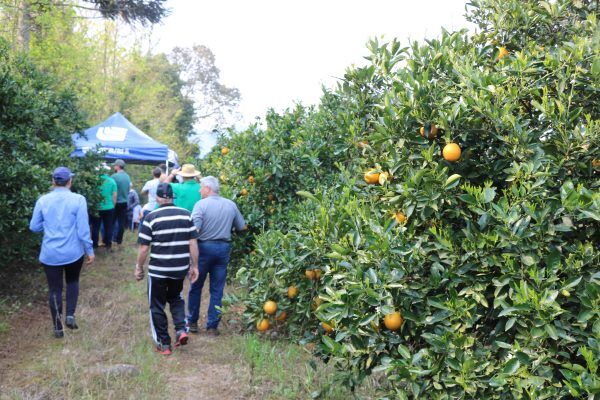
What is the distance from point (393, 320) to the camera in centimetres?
315

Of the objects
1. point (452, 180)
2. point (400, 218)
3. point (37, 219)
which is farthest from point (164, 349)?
point (452, 180)

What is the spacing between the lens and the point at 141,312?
7.50 metres

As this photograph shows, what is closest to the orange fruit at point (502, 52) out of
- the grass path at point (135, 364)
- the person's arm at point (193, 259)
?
the grass path at point (135, 364)

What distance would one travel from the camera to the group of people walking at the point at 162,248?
5.81m

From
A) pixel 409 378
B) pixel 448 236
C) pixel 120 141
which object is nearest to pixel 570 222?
pixel 448 236

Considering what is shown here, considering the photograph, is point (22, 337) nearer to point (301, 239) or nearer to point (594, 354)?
point (301, 239)

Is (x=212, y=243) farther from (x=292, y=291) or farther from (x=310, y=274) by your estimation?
(x=310, y=274)

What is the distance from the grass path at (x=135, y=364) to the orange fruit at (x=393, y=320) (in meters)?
1.53

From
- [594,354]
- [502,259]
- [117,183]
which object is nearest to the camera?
[594,354]

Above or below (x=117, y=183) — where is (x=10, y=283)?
below

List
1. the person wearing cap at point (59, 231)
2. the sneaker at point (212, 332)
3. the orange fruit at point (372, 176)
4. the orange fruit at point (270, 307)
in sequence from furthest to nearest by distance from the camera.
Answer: the sneaker at point (212, 332), the person wearing cap at point (59, 231), the orange fruit at point (270, 307), the orange fruit at point (372, 176)

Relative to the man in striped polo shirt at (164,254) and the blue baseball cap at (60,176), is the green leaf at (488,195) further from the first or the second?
the blue baseball cap at (60,176)

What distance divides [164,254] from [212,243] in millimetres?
919

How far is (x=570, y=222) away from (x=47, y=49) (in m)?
15.4
